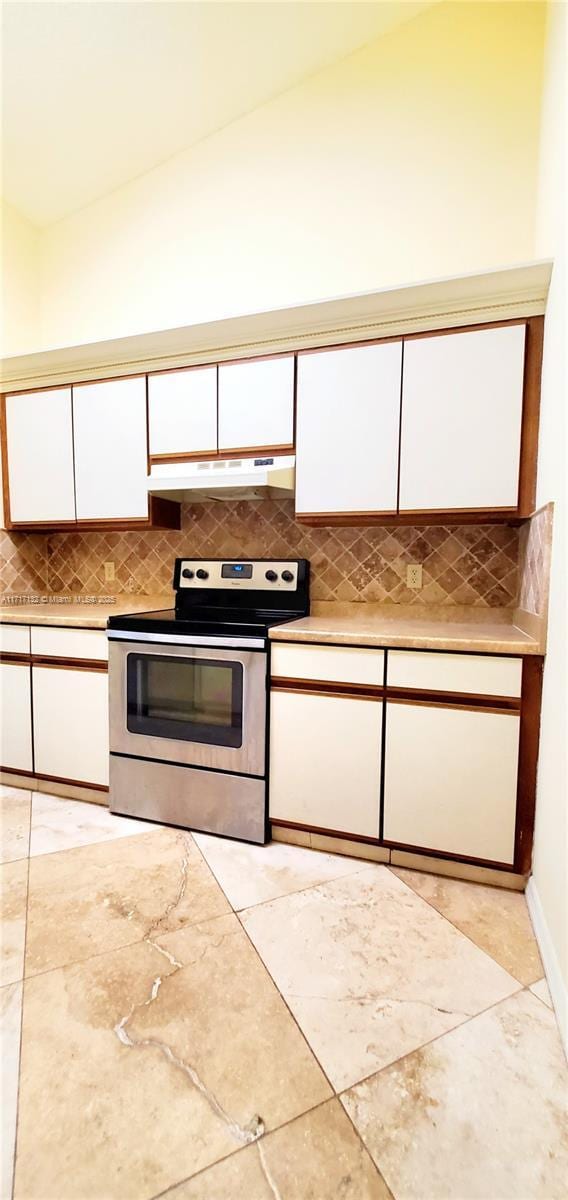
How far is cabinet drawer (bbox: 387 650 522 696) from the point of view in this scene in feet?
5.53

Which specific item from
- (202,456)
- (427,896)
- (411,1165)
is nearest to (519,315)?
(202,456)

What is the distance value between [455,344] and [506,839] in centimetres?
179

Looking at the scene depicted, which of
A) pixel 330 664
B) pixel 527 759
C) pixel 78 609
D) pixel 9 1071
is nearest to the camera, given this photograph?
pixel 9 1071

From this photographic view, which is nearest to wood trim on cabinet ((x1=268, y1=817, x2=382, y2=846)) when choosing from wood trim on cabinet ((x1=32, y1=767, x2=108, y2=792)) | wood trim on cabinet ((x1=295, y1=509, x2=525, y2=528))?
wood trim on cabinet ((x1=32, y1=767, x2=108, y2=792))

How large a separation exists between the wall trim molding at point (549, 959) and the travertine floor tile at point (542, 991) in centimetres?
1

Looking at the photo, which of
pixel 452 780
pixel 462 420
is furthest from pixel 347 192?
pixel 452 780

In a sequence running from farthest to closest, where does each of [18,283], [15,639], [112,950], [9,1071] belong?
→ [18,283], [15,639], [112,950], [9,1071]

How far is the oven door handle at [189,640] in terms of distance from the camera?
1.97 metres

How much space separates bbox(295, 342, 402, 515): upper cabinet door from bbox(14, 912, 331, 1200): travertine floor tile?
5.37 ft

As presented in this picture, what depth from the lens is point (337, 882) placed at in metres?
1.79

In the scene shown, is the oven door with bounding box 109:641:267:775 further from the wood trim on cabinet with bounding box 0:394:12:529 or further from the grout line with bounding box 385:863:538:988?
the wood trim on cabinet with bounding box 0:394:12:529

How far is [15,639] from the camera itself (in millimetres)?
2486

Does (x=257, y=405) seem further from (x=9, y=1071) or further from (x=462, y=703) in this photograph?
(x=9, y=1071)

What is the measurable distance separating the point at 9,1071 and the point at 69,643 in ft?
5.12
